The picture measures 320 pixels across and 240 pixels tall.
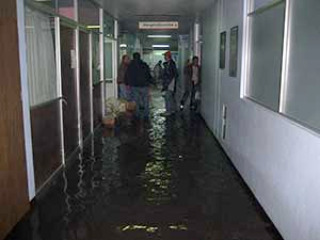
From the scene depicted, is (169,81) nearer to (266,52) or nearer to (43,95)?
(43,95)

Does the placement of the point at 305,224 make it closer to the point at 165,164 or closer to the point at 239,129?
the point at 239,129

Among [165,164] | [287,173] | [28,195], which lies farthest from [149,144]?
[287,173]

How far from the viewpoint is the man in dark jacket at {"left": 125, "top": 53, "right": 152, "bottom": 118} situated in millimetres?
9117

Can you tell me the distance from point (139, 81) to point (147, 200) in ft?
18.0

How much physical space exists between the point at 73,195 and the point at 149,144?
8.64 feet

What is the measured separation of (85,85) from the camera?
6859 millimetres

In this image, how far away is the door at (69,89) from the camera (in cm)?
526

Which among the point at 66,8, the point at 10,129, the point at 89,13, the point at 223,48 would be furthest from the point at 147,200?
the point at 89,13

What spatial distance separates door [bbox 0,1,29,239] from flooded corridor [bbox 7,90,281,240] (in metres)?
0.20

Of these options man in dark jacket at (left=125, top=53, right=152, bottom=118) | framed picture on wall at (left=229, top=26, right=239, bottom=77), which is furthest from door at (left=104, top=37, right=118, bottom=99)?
framed picture on wall at (left=229, top=26, right=239, bottom=77)

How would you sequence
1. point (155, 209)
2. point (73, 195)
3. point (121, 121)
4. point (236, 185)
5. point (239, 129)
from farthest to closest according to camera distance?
1. point (121, 121)
2. point (239, 129)
3. point (236, 185)
4. point (73, 195)
5. point (155, 209)

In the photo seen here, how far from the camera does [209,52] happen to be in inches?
330

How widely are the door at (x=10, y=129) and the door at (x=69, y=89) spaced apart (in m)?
1.77

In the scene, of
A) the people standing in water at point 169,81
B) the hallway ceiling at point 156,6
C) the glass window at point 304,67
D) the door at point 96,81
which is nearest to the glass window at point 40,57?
the glass window at point 304,67
